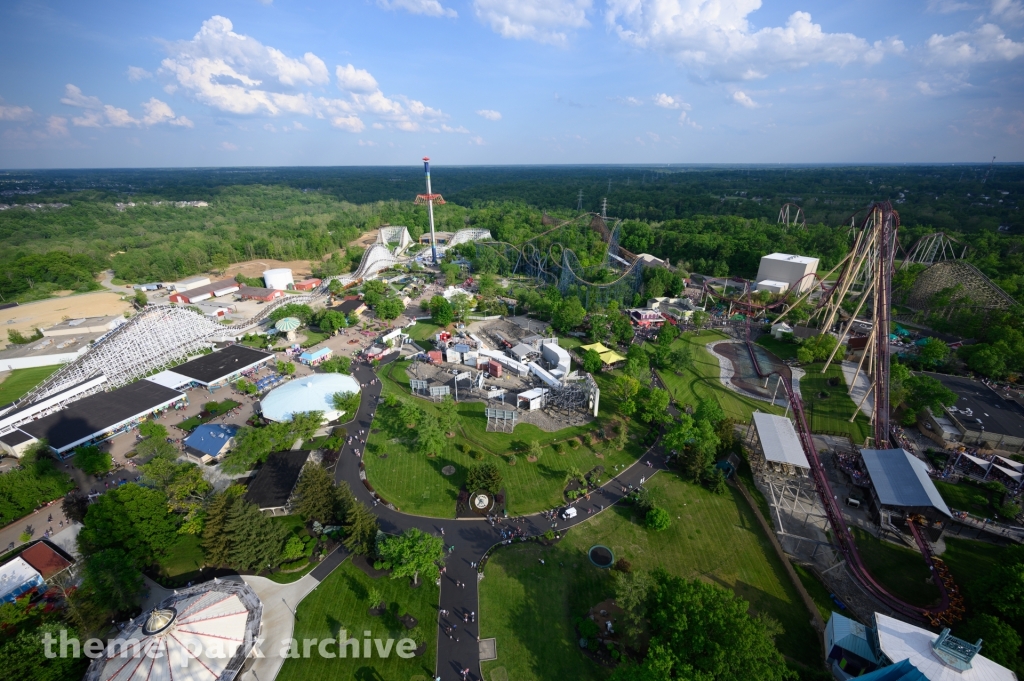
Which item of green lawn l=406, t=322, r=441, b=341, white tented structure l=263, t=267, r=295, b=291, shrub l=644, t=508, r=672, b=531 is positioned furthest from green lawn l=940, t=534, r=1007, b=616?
white tented structure l=263, t=267, r=295, b=291

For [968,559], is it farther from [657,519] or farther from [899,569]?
[657,519]

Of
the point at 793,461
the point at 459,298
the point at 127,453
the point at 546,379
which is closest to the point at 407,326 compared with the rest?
the point at 459,298

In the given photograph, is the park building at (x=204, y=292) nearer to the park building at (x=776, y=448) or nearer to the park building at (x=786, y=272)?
the park building at (x=776, y=448)

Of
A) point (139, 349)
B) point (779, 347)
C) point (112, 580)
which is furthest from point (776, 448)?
point (139, 349)

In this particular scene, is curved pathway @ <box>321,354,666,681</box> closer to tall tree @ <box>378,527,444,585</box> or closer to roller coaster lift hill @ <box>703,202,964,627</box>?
tall tree @ <box>378,527,444,585</box>

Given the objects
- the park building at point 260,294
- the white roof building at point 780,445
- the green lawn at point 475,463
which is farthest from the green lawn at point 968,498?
the park building at point 260,294

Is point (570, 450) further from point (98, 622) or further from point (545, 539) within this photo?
point (98, 622)

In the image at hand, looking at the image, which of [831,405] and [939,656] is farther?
[831,405]
